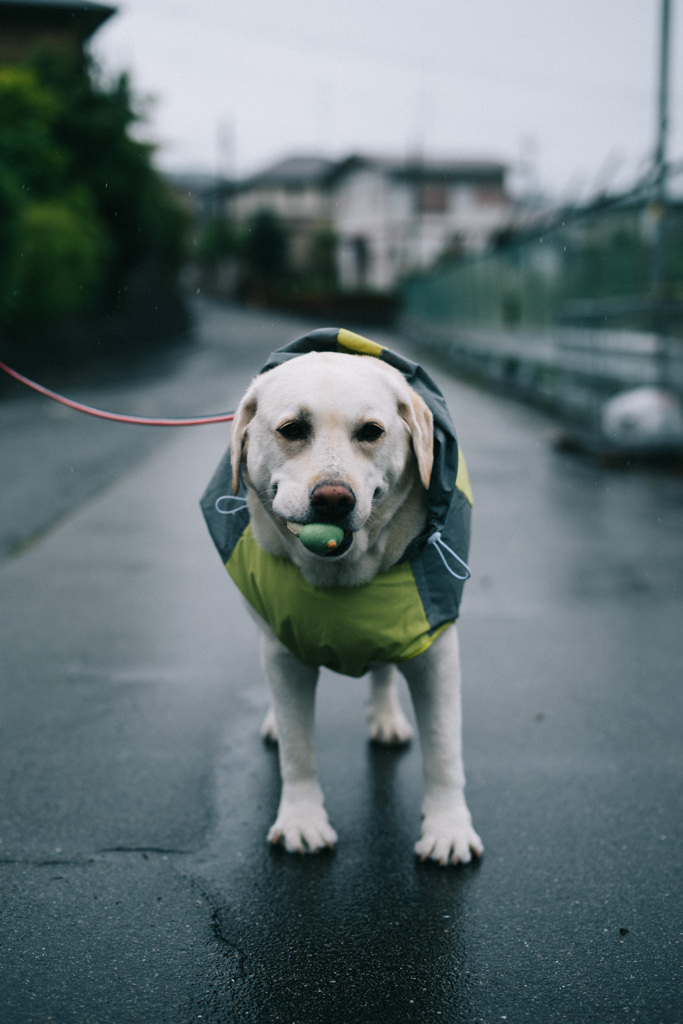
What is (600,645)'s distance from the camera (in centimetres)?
478

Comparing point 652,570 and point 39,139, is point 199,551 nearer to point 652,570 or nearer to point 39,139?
point 652,570

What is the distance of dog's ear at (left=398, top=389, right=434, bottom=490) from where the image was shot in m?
2.56

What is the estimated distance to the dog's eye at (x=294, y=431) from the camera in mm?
2457

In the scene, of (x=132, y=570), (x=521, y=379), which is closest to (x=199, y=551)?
(x=132, y=570)

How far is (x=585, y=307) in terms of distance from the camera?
1141 cm

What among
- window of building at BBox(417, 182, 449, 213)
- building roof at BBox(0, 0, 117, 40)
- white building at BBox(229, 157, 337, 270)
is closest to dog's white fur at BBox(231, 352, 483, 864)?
building roof at BBox(0, 0, 117, 40)

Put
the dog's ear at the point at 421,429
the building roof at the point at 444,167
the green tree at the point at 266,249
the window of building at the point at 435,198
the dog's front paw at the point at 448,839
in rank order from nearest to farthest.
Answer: the dog's ear at the point at 421,429
the dog's front paw at the point at 448,839
the building roof at the point at 444,167
the window of building at the point at 435,198
the green tree at the point at 266,249

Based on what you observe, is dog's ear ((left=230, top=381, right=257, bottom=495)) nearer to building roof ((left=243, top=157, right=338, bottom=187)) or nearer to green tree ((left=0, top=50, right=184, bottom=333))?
green tree ((left=0, top=50, right=184, bottom=333))

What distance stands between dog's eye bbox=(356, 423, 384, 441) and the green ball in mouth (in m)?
0.28

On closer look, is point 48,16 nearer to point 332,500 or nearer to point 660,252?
point 660,252

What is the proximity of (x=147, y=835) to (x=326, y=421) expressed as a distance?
1536 millimetres

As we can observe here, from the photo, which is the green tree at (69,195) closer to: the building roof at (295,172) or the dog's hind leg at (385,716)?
the dog's hind leg at (385,716)

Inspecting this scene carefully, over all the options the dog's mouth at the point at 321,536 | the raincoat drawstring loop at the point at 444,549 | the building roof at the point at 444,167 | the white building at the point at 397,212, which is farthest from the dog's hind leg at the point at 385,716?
the building roof at the point at 444,167

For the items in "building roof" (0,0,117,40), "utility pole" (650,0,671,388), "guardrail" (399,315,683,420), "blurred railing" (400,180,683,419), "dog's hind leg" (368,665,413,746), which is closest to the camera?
"dog's hind leg" (368,665,413,746)
